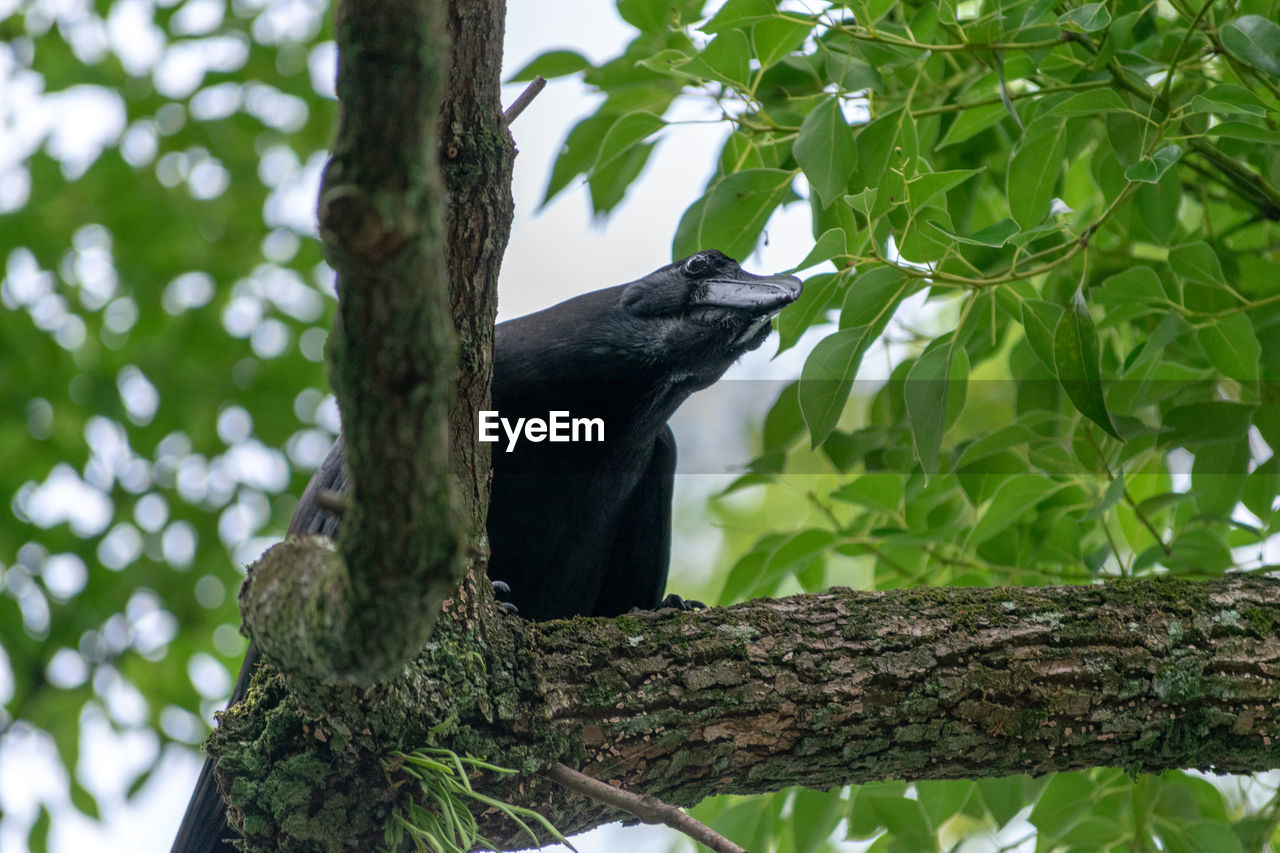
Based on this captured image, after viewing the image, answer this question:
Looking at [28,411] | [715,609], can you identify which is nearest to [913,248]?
[715,609]

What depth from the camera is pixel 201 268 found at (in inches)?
148

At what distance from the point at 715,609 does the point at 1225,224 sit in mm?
1460

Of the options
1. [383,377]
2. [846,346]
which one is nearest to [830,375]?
[846,346]

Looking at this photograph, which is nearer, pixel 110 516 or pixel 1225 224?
pixel 1225 224

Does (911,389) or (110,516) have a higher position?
(911,389)

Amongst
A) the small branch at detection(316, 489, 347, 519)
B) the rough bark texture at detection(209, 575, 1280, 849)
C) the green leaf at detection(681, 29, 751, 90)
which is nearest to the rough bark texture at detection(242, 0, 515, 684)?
the small branch at detection(316, 489, 347, 519)

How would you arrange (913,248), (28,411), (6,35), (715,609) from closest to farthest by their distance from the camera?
(913,248) → (715,609) → (28,411) → (6,35)

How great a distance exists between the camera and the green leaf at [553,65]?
77.1 inches

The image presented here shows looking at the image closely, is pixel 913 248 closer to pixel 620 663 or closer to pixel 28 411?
pixel 620 663

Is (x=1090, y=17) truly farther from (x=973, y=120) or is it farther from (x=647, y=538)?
(x=647, y=538)

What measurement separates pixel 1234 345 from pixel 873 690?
0.81 m

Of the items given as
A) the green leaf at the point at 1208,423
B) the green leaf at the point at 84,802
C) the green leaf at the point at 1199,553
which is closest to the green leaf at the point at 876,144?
the green leaf at the point at 1208,423

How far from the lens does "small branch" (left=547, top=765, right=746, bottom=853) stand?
114cm
